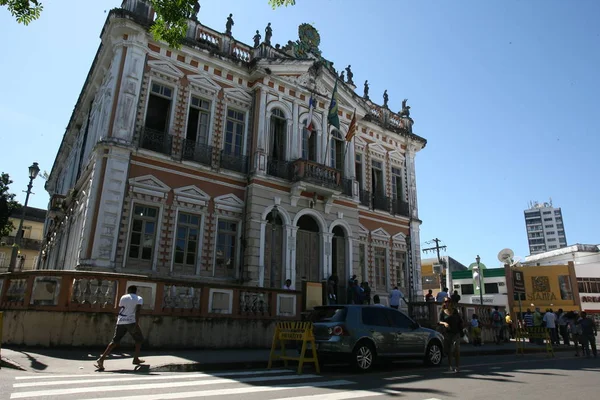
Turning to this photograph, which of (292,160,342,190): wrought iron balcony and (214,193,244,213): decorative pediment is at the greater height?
(292,160,342,190): wrought iron balcony

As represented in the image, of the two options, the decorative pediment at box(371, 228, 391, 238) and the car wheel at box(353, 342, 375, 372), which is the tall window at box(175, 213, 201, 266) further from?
the decorative pediment at box(371, 228, 391, 238)

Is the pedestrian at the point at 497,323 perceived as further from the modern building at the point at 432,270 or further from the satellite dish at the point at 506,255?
the modern building at the point at 432,270

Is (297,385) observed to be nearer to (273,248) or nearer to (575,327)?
(273,248)

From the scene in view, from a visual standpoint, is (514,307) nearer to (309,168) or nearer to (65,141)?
(309,168)

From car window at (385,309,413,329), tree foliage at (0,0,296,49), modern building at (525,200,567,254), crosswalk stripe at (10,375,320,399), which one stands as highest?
modern building at (525,200,567,254)

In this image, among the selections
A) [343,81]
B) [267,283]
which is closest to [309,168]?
[267,283]

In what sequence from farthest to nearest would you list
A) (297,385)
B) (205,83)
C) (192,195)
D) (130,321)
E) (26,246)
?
(26,246) → (205,83) → (192,195) → (130,321) → (297,385)

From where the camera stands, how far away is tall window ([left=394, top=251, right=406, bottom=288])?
77.9ft

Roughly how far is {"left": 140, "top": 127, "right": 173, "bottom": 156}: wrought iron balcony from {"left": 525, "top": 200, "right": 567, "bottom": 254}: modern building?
156007mm

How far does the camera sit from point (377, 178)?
81.6 feet

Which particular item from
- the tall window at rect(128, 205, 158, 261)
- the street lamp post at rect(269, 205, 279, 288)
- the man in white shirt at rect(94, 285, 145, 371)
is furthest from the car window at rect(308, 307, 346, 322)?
the tall window at rect(128, 205, 158, 261)

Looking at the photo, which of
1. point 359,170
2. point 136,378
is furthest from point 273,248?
point 136,378

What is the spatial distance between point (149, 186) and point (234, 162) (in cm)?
381

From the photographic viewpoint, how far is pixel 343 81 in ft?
77.4
